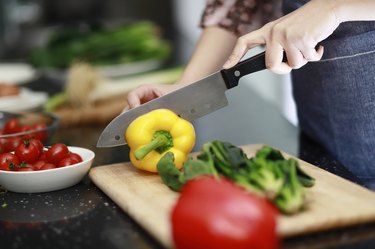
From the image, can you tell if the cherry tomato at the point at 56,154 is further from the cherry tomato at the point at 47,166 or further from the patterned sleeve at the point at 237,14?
the patterned sleeve at the point at 237,14

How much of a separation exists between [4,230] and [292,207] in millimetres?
502

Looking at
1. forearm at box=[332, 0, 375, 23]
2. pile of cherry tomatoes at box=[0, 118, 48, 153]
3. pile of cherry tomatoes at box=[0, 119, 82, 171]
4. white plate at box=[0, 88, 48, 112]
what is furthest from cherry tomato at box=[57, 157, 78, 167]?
white plate at box=[0, 88, 48, 112]

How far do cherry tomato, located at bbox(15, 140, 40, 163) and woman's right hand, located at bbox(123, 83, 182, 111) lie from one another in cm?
A: 27

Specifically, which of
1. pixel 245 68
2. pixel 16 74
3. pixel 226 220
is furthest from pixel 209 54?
pixel 16 74

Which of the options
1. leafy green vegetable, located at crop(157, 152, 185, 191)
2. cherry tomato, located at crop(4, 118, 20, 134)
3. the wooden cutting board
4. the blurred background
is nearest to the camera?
the wooden cutting board

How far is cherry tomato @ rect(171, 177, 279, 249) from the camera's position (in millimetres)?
994

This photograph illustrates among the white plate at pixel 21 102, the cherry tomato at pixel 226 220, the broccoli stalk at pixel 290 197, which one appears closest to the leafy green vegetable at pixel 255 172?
the broccoli stalk at pixel 290 197

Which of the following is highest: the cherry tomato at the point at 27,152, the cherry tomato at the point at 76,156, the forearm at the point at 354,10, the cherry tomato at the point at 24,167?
the forearm at the point at 354,10

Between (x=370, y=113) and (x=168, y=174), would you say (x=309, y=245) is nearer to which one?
(x=168, y=174)

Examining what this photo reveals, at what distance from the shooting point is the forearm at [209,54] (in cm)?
186

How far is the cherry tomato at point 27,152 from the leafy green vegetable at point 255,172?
28cm

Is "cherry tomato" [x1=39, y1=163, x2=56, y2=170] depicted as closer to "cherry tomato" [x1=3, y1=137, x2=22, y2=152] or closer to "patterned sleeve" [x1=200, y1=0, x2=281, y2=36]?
"cherry tomato" [x1=3, y1=137, x2=22, y2=152]

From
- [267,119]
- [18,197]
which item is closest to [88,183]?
[18,197]

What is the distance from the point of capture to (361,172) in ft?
5.46
